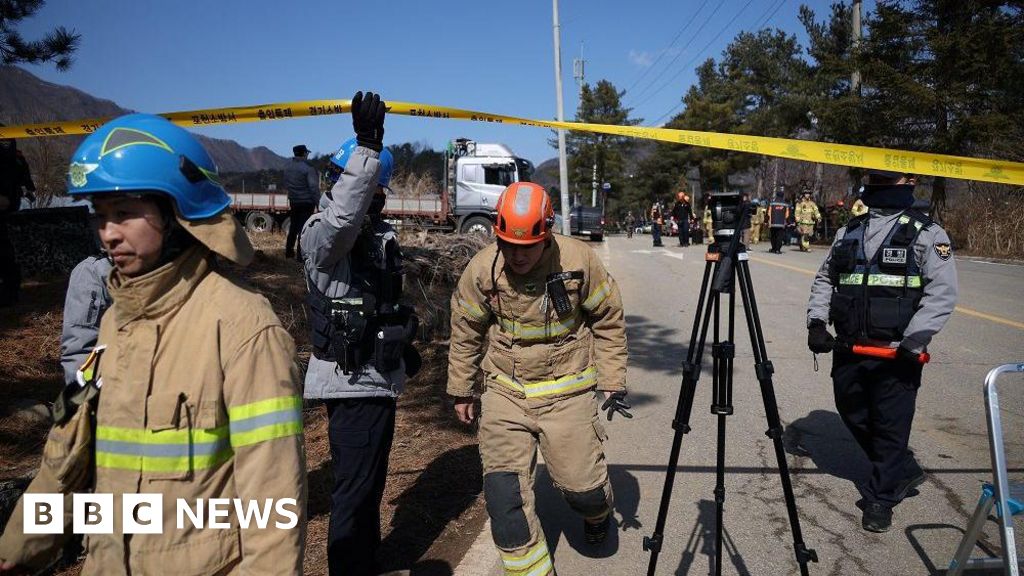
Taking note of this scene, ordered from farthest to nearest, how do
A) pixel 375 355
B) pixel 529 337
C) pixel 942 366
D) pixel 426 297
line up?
pixel 426 297
pixel 942 366
pixel 529 337
pixel 375 355

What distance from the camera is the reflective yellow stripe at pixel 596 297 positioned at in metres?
3.30

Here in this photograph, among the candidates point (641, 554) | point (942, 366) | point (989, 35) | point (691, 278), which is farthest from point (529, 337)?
point (989, 35)

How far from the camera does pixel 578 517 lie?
3926 mm

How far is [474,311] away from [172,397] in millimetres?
1813

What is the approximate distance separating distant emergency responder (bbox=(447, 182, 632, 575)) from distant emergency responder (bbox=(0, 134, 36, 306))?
13.7ft

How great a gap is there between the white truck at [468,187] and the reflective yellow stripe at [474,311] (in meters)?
16.3

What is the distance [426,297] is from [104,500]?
260 inches

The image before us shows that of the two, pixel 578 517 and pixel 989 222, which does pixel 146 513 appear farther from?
pixel 989 222

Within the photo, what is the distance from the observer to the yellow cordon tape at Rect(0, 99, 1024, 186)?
10.6 ft

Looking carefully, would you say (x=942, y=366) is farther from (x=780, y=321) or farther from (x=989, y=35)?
(x=989, y=35)

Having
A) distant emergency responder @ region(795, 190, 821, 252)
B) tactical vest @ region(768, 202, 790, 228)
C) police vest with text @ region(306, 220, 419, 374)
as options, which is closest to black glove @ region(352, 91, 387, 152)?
police vest with text @ region(306, 220, 419, 374)

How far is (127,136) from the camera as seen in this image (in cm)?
171

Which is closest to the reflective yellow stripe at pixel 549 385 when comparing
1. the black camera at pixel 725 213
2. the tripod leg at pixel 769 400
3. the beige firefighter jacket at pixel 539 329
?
the beige firefighter jacket at pixel 539 329

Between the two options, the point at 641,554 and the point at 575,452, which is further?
the point at 641,554
